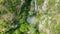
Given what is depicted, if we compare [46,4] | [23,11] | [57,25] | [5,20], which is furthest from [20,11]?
[57,25]

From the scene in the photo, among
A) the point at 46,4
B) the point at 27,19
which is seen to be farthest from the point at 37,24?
the point at 46,4

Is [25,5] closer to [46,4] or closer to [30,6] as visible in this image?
[30,6]

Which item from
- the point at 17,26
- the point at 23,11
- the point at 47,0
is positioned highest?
the point at 47,0

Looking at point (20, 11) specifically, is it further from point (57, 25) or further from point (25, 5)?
point (57, 25)

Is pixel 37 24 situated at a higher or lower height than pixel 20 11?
lower

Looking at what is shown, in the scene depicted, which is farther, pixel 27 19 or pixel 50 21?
A: pixel 27 19

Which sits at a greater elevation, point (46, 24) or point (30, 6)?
point (30, 6)
